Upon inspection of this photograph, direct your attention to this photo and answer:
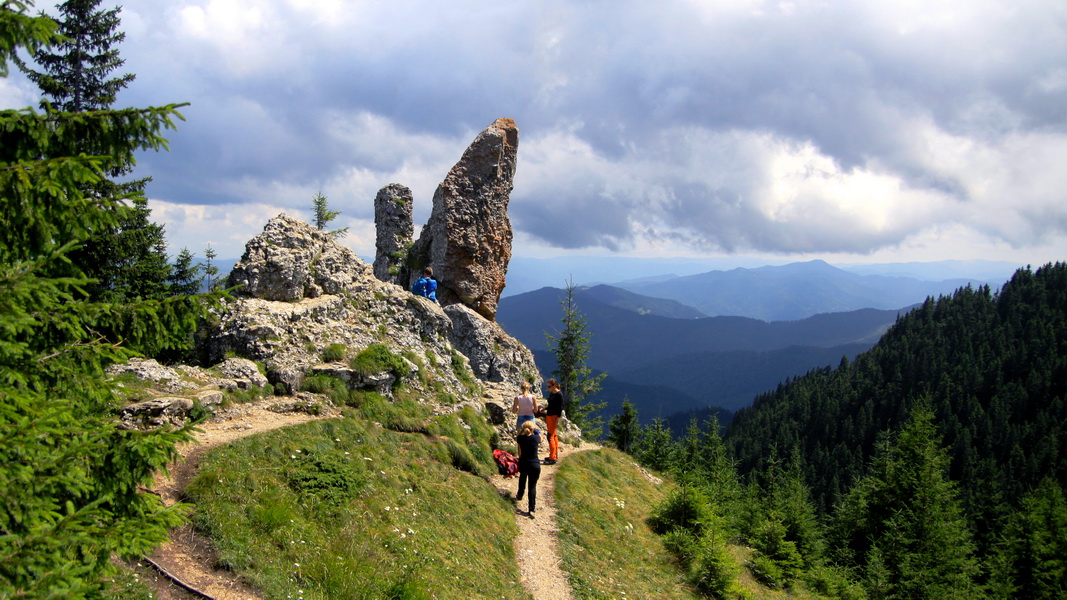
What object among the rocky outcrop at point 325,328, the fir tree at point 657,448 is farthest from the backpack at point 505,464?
the fir tree at point 657,448

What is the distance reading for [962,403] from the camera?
155 m

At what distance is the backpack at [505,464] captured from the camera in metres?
17.9

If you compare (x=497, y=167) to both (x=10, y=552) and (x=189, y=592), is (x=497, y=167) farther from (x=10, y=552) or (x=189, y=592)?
(x=10, y=552)

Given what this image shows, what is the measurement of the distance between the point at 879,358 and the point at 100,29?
222340 mm

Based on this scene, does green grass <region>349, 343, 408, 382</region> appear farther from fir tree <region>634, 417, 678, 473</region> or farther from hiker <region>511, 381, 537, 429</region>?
fir tree <region>634, 417, 678, 473</region>

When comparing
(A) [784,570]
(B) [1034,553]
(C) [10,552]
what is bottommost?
(B) [1034,553]

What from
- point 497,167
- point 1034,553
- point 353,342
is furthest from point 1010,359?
point 353,342

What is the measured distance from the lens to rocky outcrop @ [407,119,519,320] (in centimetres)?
3331

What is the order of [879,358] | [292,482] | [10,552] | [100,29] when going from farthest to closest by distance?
[879,358], [100,29], [292,482], [10,552]

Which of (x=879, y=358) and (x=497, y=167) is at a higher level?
(x=497, y=167)

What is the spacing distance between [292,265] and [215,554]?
41.1ft

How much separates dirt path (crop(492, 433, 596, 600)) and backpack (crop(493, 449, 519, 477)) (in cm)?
18

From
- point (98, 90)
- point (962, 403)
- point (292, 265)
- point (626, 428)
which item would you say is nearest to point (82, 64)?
point (98, 90)

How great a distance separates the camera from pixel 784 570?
20422mm
